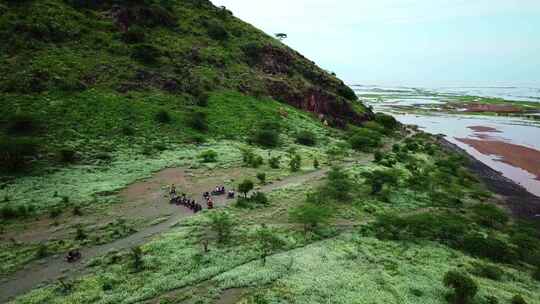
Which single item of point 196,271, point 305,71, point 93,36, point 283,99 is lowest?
point 196,271

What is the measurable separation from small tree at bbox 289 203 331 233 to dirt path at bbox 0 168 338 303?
7077 millimetres

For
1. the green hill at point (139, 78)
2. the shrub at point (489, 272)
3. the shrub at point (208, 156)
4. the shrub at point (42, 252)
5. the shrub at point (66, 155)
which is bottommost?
the shrub at point (489, 272)

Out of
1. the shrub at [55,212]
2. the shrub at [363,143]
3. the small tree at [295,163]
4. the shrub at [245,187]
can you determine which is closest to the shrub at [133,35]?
the small tree at [295,163]

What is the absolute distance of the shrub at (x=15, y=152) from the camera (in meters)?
33.1

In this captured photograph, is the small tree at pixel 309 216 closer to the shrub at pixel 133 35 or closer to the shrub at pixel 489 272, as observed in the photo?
the shrub at pixel 489 272

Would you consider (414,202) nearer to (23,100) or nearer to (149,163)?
(149,163)

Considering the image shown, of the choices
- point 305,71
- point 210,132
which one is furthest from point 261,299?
point 305,71

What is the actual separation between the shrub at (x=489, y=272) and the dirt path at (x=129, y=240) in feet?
65.1

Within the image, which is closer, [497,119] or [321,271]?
[321,271]

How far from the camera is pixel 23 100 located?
146 ft

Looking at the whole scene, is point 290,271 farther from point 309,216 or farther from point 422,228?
point 422,228

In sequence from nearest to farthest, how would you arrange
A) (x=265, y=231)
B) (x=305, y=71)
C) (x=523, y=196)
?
(x=265, y=231), (x=523, y=196), (x=305, y=71)

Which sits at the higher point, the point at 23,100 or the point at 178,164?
the point at 23,100

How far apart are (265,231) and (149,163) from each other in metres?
19.5
